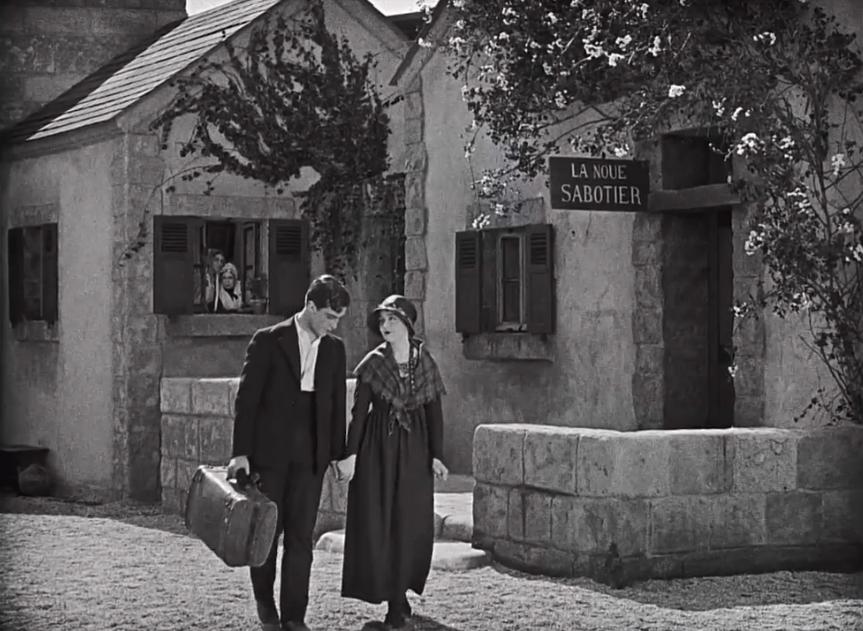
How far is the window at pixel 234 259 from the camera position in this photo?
1580 centimetres

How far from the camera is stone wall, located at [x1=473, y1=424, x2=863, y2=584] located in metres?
9.31

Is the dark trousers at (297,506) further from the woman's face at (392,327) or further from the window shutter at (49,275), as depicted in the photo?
the window shutter at (49,275)

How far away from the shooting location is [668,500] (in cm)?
942

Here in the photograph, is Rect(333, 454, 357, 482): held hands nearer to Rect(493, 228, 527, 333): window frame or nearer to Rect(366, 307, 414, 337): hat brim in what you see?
Rect(366, 307, 414, 337): hat brim

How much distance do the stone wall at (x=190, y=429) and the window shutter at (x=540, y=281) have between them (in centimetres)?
247

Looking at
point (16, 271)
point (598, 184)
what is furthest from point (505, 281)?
point (16, 271)

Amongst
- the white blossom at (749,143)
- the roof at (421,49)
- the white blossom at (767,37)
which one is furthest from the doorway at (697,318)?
the roof at (421,49)

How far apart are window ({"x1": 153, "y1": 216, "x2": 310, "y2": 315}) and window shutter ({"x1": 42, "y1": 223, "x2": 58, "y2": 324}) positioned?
1904 millimetres

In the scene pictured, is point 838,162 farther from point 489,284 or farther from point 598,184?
point 489,284

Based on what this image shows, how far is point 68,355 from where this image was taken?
17031 mm

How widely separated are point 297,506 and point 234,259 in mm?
8701

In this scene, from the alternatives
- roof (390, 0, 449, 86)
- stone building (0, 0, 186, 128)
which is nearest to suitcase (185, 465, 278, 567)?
roof (390, 0, 449, 86)

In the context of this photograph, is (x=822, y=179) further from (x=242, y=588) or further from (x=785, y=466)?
(x=242, y=588)

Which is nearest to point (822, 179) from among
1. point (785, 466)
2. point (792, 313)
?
point (792, 313)
